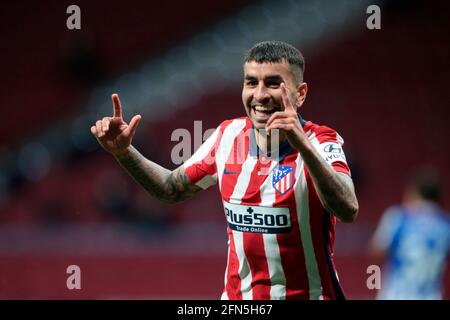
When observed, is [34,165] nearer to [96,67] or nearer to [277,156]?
[96,67]

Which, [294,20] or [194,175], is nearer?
[194,175]

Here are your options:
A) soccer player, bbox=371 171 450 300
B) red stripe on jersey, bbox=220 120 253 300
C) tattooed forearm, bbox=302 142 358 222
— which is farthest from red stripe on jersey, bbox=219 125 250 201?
soccer player, bbox=371 171 450 300

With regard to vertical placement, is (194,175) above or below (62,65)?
below

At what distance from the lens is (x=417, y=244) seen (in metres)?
6.25

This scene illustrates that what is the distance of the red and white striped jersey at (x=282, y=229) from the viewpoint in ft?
10.7

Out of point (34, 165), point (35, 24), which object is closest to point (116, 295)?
point (34, 165)

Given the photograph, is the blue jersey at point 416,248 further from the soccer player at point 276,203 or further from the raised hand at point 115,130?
the raised hand at point 115,130

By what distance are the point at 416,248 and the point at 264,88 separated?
3.42 metres

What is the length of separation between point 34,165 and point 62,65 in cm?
159

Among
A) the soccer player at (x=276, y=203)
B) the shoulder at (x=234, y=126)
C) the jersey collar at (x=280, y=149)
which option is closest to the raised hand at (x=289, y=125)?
the soccer player at (x=276, y=203)

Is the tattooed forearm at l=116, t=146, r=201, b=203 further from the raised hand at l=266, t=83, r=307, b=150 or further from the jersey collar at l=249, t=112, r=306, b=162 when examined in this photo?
the raised hand at l=266, t=83, r=307, b=150

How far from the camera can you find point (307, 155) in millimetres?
2930

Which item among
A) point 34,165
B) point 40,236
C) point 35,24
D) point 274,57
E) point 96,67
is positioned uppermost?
point 35,24

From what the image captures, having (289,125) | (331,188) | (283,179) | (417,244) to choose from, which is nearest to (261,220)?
(283,179)
